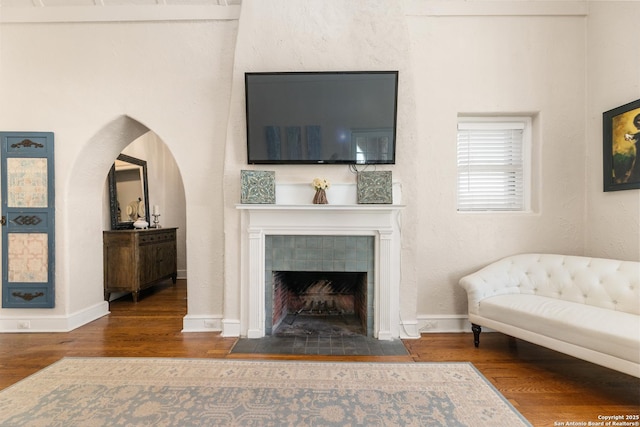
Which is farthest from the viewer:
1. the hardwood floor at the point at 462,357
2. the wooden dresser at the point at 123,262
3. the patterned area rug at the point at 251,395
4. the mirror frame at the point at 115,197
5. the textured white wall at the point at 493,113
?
the mirror frame at the point at 115,197

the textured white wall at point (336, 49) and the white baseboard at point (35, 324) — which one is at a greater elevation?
the textured white wall at point (336, 49)

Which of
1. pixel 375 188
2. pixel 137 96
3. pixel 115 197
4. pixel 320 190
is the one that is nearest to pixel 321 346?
pixel 320 190

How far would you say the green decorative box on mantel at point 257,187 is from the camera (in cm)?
275

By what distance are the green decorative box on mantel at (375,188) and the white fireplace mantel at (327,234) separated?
105 mm

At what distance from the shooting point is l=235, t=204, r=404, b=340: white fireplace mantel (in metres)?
2.77

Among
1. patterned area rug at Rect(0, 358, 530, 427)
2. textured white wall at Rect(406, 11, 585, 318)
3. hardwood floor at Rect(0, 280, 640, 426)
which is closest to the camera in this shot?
patterned area rug at Rect(0, 358, 530, 427)

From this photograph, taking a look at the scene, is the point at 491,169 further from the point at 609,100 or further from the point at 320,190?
the point at 320,190

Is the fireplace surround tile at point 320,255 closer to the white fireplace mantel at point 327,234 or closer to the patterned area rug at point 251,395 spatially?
the white fireplace mantel at point 327,234

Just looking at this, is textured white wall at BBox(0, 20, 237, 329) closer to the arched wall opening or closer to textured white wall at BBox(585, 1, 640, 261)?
the arched wall opening

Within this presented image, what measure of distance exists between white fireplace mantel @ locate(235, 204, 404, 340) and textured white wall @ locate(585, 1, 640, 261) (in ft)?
6.38

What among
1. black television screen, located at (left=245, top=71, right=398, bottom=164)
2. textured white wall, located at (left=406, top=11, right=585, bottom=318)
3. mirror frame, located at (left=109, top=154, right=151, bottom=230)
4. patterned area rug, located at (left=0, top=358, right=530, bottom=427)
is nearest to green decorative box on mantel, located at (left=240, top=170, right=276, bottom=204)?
black television screen, located at (left=245, top=71, right=398, bottom=164)

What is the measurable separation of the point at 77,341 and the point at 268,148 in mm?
2585

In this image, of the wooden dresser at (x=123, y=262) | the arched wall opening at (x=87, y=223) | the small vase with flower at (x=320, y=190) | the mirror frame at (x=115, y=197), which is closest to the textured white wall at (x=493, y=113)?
the small vase with flower at (x=320, y=190)

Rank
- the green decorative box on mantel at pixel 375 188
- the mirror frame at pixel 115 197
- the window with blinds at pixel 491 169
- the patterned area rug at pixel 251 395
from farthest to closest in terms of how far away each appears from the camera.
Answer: the mirror frame at pixel 115 197
the window with blinds at pixel 491 169
the green decorative box on mantel at pixel 375 188
the patterned area rug at pixel 251 395
